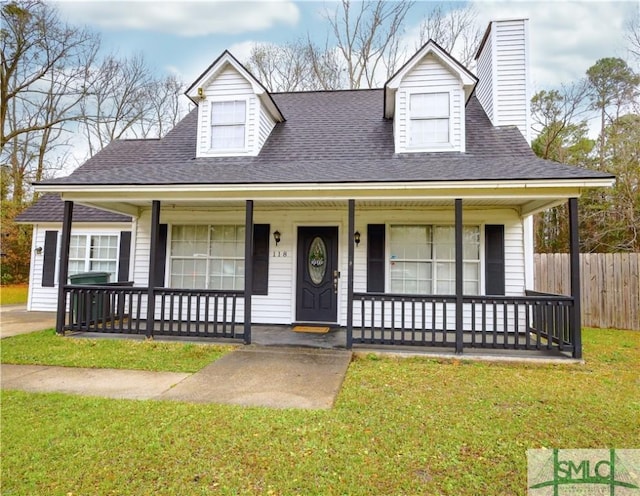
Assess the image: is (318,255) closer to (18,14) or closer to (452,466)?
(452,466)

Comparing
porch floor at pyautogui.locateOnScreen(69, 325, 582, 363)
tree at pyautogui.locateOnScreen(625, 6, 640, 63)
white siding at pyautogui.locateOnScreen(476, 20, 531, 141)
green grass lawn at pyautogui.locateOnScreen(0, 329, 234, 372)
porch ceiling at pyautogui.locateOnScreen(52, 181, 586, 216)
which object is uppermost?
tree at pyautogui.locateOnScreen(625, 6, 640, 63)

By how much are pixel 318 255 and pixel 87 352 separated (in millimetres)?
4536

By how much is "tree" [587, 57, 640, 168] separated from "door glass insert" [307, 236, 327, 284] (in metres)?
13.5

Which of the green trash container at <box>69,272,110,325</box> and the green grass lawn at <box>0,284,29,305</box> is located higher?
the green trash container at <box>69,272,110,325</box>

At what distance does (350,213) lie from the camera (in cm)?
595

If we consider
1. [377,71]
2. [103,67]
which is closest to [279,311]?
[377,71]

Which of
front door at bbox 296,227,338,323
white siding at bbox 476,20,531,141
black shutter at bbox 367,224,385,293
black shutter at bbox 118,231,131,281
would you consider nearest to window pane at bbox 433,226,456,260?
black shutter at bbox 367,224,385,293

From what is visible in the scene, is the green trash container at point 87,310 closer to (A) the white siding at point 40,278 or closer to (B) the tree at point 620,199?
(A) the white siding at point 40,278

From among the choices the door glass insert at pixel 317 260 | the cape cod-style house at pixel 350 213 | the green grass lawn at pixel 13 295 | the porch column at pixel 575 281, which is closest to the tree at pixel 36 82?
the green grass lawn at pixel 13 295

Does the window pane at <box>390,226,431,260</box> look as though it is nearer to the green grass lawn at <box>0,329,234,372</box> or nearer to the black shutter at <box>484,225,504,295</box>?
the black shutter at <box>484,225,504,295</box>

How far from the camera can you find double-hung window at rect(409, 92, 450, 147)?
24.3 feet

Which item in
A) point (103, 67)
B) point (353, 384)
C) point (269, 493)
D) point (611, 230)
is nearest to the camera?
point (269, 493)

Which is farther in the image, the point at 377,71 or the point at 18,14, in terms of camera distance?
the point at 377,71

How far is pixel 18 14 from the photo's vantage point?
14781 millimetres
